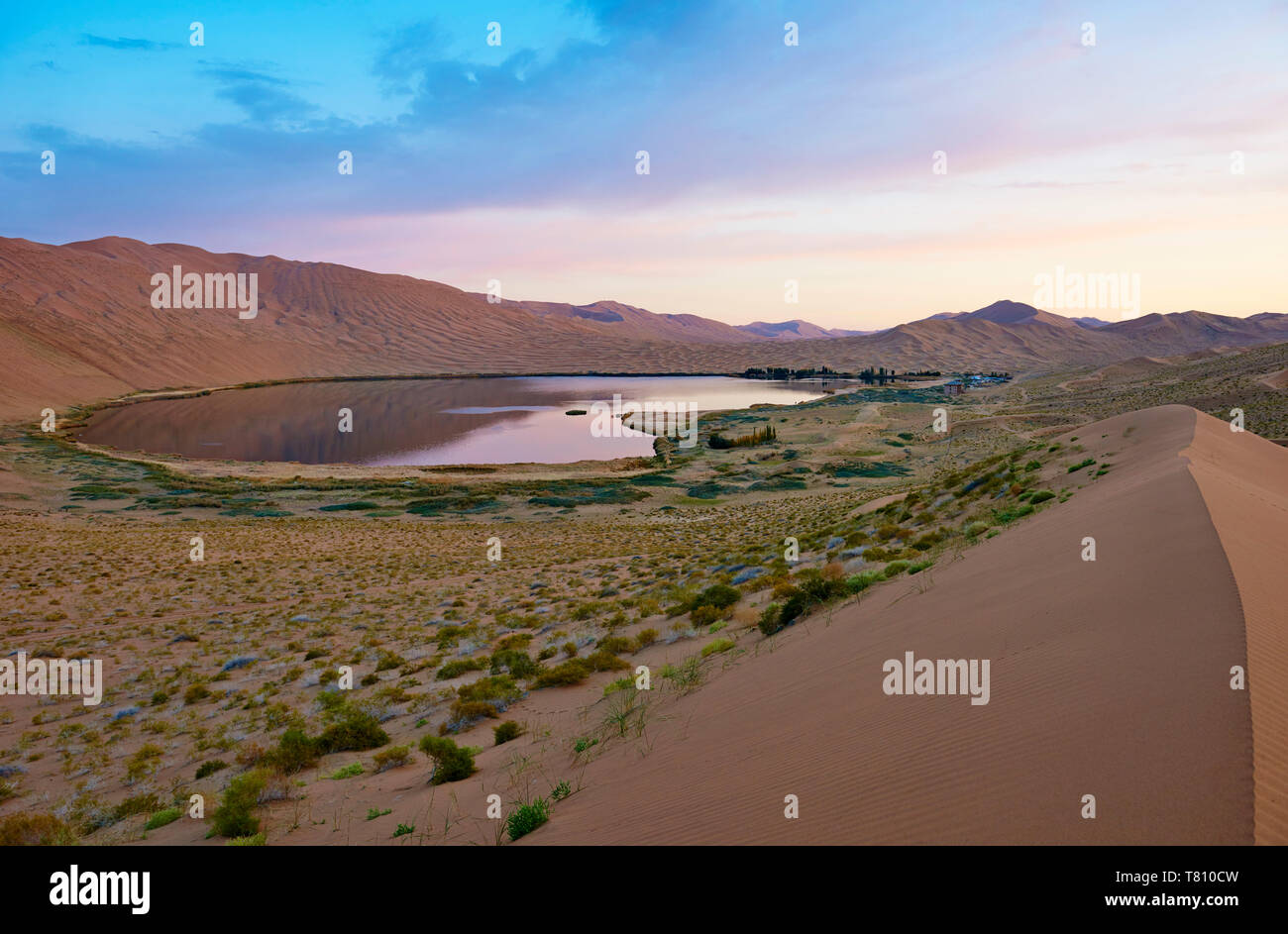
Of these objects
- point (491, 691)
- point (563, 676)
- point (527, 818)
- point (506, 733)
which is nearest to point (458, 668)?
point (491, 691)

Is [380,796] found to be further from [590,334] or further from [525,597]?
[590,334]

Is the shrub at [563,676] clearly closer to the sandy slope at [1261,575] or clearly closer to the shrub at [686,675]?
the shrub at [686,675]

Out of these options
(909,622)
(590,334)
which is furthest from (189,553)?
(590,334)

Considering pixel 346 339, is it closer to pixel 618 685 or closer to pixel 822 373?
pixel 822 373

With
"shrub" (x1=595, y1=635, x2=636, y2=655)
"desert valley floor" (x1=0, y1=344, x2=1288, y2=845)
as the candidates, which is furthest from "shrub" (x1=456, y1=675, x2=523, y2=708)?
"shrub" (x1=595, y1=635, x2=636, y2=655)

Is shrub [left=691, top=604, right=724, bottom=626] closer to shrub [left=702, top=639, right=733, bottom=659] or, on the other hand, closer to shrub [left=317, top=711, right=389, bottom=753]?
shrub [left=702, top=639, right=733, bottom=659]

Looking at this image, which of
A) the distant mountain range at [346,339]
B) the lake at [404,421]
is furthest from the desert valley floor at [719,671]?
the distant mountain range at [346,339]
